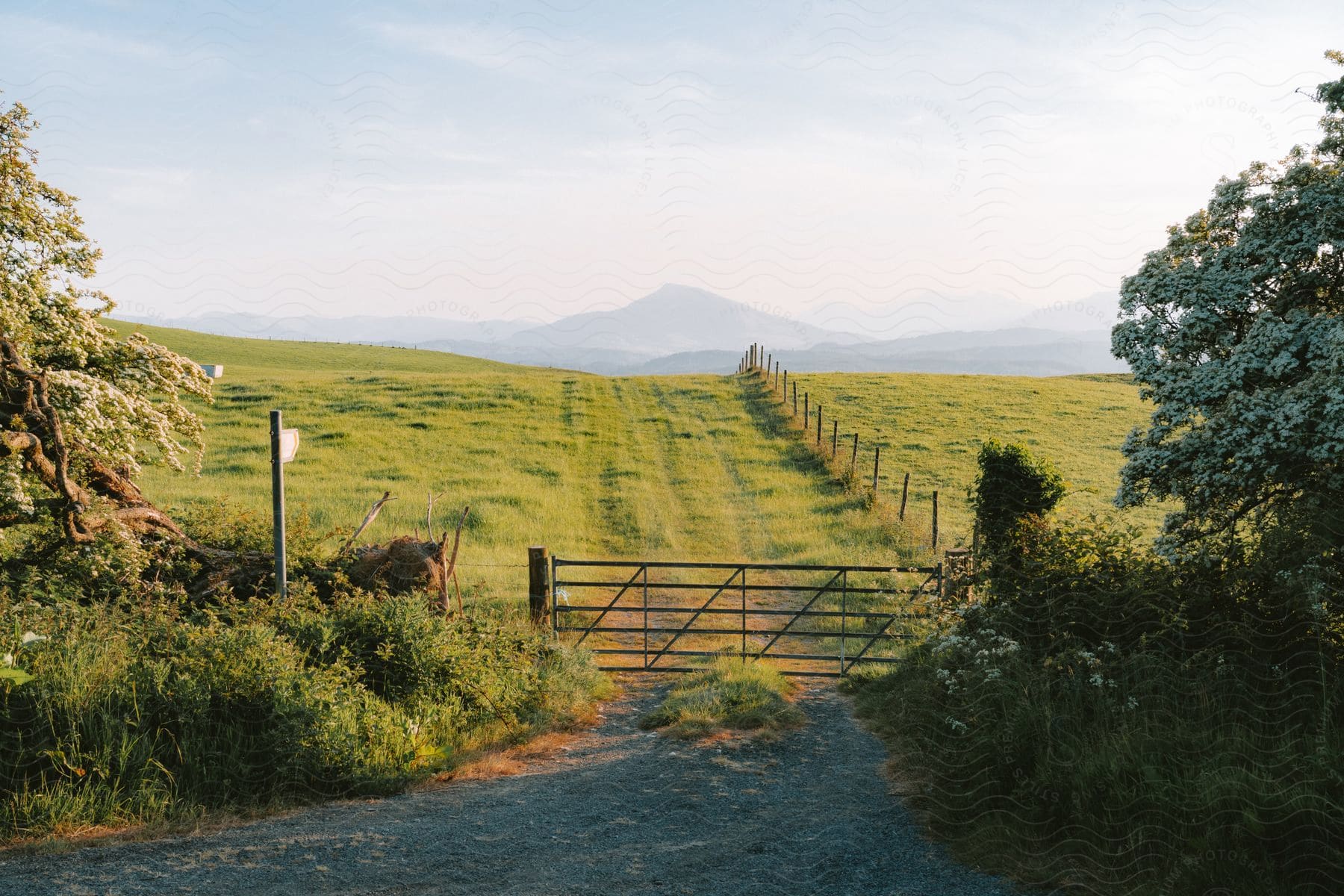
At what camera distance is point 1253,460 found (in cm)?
825

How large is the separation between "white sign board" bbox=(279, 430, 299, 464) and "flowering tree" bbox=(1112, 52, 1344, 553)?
30.2 feet

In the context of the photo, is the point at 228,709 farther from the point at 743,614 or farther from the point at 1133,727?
the point at 1133,727

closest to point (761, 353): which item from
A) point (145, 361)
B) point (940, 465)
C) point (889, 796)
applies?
point (940, 465)

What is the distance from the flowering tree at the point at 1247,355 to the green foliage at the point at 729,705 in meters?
4.49

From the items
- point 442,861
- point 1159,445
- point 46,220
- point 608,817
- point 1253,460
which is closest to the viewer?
point 442,861

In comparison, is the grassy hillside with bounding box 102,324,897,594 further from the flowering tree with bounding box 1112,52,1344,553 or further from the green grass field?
the flowering tree with bounding box 1112,52,1344,553

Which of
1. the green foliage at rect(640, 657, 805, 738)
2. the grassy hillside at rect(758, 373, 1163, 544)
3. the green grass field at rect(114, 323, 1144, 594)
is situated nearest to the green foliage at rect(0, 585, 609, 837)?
the green foliage at rect(640, 657, 805, 738)

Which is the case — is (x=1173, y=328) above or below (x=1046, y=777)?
above

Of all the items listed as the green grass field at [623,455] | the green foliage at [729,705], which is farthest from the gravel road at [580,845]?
the green grass field at [623,455]

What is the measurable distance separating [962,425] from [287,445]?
Answer: 32582 millimetres

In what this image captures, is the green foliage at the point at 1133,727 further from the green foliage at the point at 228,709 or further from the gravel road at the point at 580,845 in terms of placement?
the green foliage at the point at 228,709

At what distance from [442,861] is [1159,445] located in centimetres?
797

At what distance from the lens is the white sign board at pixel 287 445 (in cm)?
995

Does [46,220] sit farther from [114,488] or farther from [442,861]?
[442,861]
